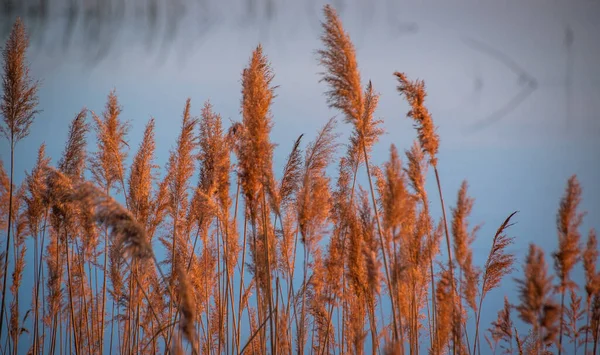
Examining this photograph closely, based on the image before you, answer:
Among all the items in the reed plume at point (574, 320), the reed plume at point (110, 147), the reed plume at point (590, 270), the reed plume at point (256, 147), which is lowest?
the reed plume at point (574, 320)

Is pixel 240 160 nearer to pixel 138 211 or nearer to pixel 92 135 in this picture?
pixel 138 211

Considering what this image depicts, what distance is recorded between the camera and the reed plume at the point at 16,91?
5102mm

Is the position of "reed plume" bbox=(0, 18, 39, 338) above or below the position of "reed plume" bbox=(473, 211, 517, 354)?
above

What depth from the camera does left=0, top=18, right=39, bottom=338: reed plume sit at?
201 inches

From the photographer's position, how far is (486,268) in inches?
178

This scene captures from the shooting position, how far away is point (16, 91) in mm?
5102

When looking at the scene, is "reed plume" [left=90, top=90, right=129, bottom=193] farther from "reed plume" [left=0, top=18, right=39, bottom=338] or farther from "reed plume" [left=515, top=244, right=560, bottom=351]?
"reed plume" [left=515, top=244, right=560, bottom=351]

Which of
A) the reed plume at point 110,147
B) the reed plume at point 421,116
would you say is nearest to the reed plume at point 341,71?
the reed plume at point 421,116

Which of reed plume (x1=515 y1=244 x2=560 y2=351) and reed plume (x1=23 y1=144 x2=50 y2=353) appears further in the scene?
reed plume (x1=23 y1=144 x2=50 y2=353)

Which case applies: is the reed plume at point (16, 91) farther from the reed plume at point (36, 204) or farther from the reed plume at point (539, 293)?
the reed plume at point (539, 293)

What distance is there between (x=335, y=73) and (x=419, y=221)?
150 cm

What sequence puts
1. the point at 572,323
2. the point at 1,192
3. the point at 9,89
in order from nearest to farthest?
the point at 572,323 < the point at 9,89 < the point at 1,192

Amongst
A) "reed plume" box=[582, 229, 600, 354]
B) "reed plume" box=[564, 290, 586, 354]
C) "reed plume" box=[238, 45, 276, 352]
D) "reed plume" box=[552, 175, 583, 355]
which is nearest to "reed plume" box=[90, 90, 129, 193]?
"reed plume" box=[238, 45, 276, 352]

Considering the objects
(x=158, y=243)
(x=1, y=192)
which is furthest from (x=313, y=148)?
(x=1, y=192)
